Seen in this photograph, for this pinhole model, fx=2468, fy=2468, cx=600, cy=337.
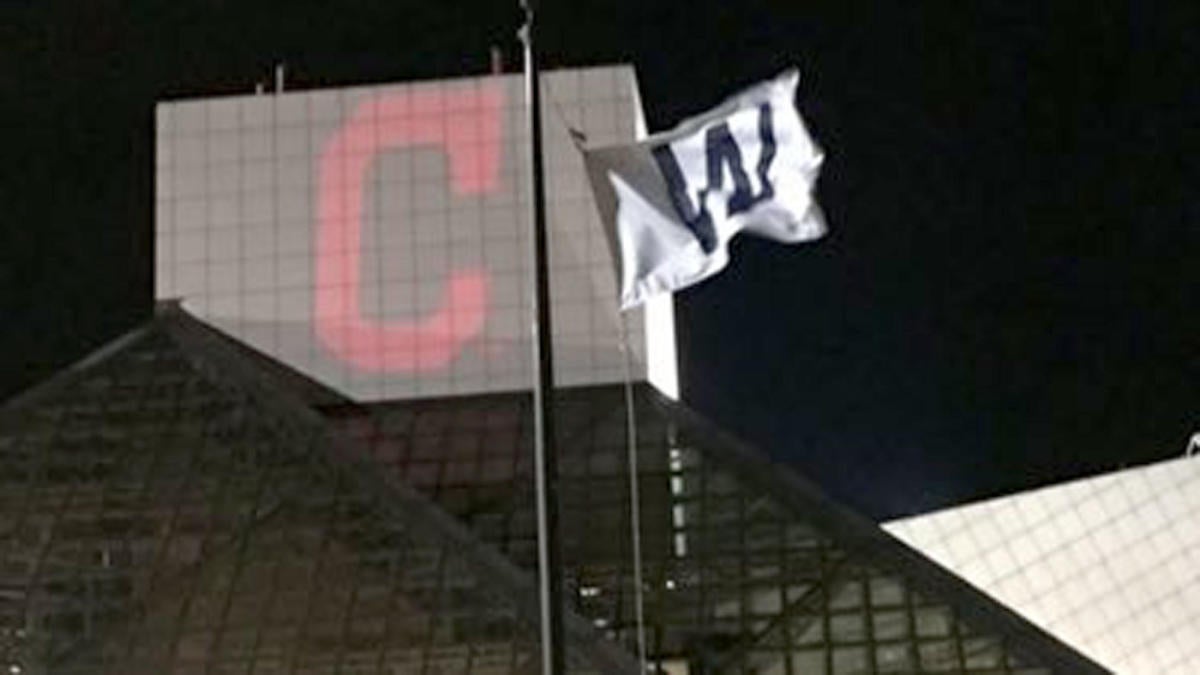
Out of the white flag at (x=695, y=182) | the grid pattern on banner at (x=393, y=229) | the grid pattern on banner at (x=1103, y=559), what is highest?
the grid pattern on banner at (x=393, y=229)

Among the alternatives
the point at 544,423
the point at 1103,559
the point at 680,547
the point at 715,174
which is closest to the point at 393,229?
the point at 680,547

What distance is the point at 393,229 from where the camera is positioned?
3712 centimetres

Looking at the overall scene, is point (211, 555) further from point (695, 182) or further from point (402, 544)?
point (695, 182)

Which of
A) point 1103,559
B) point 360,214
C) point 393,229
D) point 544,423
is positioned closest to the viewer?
point 544,423

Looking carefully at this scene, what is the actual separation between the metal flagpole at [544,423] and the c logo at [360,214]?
19.3 m

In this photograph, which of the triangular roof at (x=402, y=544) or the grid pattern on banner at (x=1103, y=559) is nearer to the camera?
the triangular roof at (x=402, y=544)

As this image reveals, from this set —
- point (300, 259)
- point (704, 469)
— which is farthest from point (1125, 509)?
point (300, 259)

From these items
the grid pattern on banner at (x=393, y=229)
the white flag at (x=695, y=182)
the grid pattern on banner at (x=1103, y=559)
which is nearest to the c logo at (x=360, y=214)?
the grid pattern on banner at (x=393, y=229)

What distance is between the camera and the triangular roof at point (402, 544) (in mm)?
27594

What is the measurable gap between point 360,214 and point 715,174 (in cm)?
1941

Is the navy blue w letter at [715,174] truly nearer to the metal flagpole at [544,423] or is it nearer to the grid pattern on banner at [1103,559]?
the metal flagpole at [544,423]

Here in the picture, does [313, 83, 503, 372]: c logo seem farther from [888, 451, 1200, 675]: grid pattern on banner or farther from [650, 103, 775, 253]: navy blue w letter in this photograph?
[650, 103, 775, 253]: navy blue w letter

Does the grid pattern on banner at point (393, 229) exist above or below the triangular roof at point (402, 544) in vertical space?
above

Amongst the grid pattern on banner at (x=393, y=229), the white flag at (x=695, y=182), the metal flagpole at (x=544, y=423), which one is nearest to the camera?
the metal flagpole at (x=544, y=423)
